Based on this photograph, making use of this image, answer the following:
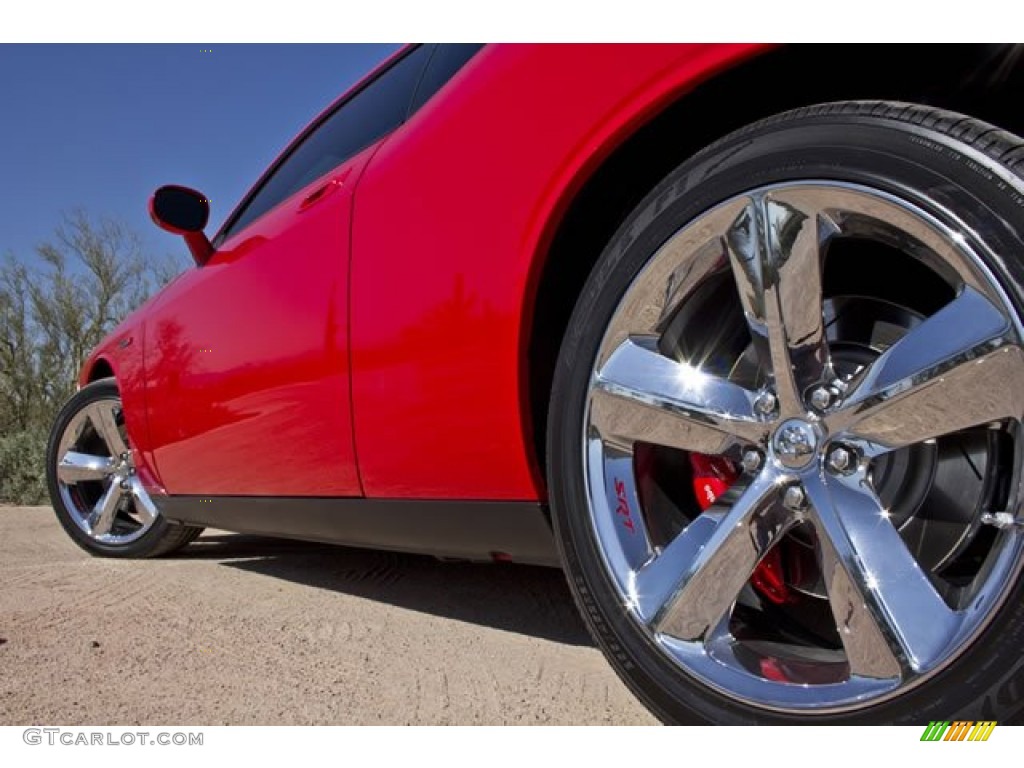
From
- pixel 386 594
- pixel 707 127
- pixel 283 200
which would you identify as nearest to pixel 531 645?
pixel 386 594

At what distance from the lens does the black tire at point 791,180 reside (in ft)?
3.06

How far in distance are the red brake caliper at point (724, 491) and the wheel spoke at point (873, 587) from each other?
182 mm

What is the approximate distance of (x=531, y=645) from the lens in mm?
1833

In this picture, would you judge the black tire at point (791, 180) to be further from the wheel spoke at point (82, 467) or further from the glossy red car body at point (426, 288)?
the wheel spoke at point (82, 467)

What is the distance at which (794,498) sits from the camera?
1.14m

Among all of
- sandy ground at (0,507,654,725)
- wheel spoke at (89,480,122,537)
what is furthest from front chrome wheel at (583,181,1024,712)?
wheel spoke at (89,480,122,537)

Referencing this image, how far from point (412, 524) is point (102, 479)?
7.69 ft

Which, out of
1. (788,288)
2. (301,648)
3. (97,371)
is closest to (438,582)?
(301,648)

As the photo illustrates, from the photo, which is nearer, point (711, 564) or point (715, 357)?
point (711, 564)

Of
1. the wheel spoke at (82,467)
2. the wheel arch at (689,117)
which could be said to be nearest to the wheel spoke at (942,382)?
the wheel arch at (689,117)

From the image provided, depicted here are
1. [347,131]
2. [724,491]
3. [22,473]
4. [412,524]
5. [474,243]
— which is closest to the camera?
[724,491]

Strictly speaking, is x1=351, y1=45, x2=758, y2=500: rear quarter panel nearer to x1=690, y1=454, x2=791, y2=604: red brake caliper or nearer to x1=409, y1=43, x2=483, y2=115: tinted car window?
x1=409, y1=43, x2=483, y2=115: tinted car window

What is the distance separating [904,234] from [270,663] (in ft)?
4.96
